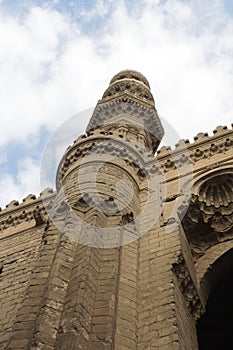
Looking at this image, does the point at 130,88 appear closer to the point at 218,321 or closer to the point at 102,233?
the point at 218,321

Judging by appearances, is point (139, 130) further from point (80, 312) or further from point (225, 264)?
point (80, 312)

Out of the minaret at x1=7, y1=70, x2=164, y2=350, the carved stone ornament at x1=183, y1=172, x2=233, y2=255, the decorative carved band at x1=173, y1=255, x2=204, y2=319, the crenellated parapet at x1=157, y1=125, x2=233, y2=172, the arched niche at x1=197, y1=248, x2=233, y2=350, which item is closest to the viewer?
the minaret at x1=7, y1=70, x2=164, y2=350

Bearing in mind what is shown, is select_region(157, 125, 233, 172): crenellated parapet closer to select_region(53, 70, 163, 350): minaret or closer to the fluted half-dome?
select_region(53, 70, 163, 350): minaret

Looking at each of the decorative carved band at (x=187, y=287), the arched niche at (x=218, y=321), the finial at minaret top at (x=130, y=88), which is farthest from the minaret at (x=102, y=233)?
the finial at minaret top at (x=130, y=88)

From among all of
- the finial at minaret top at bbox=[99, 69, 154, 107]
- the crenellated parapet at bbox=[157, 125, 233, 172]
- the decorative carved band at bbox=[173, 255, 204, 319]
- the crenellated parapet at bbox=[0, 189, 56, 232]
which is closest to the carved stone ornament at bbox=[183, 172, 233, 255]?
the crenellated parapet at bbox=[157, 125, 233, 172]

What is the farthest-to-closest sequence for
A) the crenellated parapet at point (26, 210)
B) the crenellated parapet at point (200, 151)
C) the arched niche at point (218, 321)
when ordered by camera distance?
the crenellated parapet at point (26, 210)
the crenellated parapet at point (200, 151)
the arched niche at point (218, 321)

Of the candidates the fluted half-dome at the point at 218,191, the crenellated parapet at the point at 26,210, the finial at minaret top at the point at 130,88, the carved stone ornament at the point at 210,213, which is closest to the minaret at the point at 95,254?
the carved stone ornament at the point at 210,213

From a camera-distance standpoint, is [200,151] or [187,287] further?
[200,151]

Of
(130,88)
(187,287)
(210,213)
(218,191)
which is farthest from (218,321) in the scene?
(130,88)

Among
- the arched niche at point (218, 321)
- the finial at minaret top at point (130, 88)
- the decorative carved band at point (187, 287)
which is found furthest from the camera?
the finial at minaret top at point (130, 88)

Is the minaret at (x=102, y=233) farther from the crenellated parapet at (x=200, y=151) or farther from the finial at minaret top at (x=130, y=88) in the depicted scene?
the finial at minaret top at (x=130, y=88)

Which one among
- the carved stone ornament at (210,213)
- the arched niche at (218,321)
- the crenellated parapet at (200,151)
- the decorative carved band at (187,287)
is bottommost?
the decorative carved band at (187,287)

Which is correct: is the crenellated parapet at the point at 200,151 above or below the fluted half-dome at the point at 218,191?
above

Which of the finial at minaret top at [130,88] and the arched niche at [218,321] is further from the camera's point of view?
the finial at minaret top at [130,88]
